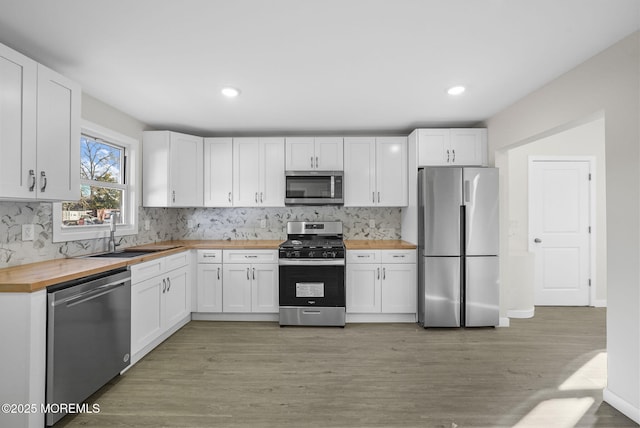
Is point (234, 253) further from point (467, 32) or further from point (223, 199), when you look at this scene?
point (467, 32)

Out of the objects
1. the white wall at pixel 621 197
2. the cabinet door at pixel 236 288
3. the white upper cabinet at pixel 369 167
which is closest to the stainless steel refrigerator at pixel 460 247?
the white upper cabinet at pixel 369 167

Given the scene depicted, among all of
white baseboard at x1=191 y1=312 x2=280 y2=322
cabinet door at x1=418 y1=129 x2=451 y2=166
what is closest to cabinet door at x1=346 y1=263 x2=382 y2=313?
white baseboard at x1=191 y1=312 x2=280 y2=322

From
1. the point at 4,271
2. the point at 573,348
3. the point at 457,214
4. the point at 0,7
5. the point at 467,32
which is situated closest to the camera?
the point at 0,7

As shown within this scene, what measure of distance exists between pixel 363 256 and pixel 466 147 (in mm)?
1769

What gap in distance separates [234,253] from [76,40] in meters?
2.43

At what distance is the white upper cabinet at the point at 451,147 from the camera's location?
12.3 feet

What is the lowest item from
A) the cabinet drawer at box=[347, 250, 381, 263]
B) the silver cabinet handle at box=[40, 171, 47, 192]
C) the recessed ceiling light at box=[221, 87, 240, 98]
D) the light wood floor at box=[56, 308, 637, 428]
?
the light wood floor at box=[56, 308, 637, 428]

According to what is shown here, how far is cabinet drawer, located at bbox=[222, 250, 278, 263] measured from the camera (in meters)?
3.79

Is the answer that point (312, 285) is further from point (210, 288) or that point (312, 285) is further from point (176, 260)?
point (176, 260)

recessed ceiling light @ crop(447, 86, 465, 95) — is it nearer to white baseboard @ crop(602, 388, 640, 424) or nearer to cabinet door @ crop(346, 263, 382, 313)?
cabinet door @ crop(346, 263, 382, 313)

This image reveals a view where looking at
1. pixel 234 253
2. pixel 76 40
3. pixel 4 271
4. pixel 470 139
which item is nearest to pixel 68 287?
pixel 4 271

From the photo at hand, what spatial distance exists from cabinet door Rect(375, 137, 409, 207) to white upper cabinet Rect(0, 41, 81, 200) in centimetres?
305

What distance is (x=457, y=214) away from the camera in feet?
11.4

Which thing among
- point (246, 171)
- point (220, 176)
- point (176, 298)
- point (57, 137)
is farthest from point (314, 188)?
point (57, 137)
